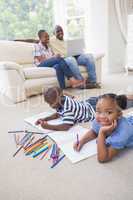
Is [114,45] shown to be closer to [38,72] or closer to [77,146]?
[38,72]

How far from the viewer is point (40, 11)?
4.73 metres

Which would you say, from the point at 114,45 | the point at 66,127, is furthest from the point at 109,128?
the point at 114,45

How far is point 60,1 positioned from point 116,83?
2.53 m

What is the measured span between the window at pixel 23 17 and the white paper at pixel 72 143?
3257mm

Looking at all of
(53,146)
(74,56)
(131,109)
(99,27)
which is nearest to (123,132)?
(53,146)

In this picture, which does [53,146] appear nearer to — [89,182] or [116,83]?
[89,182]

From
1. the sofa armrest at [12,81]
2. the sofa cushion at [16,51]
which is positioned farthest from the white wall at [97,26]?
the sofa armrest at [12,81]

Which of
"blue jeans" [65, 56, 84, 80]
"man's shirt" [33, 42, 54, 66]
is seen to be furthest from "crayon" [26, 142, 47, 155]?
"man's shirt" [33, 42, 54, 66]

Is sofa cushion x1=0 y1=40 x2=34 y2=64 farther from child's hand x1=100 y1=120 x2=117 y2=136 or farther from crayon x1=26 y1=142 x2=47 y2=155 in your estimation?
child's hand x1=100 y1=120 x2=117 y2=136

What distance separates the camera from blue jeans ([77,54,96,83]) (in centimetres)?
332

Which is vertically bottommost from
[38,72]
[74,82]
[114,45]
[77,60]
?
[74,82]

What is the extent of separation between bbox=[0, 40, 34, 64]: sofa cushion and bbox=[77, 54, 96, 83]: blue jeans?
79 centimetres

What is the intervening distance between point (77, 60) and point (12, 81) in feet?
3.81

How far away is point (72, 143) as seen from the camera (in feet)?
5.08
